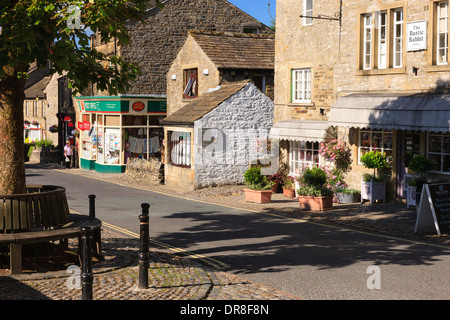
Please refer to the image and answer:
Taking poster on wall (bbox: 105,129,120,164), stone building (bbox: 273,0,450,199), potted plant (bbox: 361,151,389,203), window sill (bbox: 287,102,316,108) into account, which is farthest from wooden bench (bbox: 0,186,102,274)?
poster on wall (bbox: 105,129,120,164)

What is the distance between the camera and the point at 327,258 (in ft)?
40.3

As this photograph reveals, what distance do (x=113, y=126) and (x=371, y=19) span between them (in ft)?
63.7

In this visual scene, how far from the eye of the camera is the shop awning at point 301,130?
2236cm

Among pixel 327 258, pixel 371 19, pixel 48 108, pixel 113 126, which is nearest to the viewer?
pixel 327 258

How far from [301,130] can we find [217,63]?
7598 millimetres

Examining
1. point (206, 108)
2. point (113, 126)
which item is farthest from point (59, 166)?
point (206, 108)

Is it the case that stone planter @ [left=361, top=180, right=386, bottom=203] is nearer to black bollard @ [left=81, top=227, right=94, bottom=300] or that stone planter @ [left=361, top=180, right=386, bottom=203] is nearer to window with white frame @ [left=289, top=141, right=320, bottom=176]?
window with white frame @ [left=289, top=141, right=320, bottom=176]

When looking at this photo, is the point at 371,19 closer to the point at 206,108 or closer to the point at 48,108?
the point at 206,108

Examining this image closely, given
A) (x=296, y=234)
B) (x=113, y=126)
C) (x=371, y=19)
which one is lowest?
(x=296, y=234)

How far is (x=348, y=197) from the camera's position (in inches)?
829

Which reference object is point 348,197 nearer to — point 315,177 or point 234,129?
point 315,177

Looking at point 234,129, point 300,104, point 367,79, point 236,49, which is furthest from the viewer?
point 236,49

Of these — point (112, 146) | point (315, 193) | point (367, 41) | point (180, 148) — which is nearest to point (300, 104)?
point (367, 41)

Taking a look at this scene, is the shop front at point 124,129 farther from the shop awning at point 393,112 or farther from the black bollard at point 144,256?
the black bollard at point 144,256
